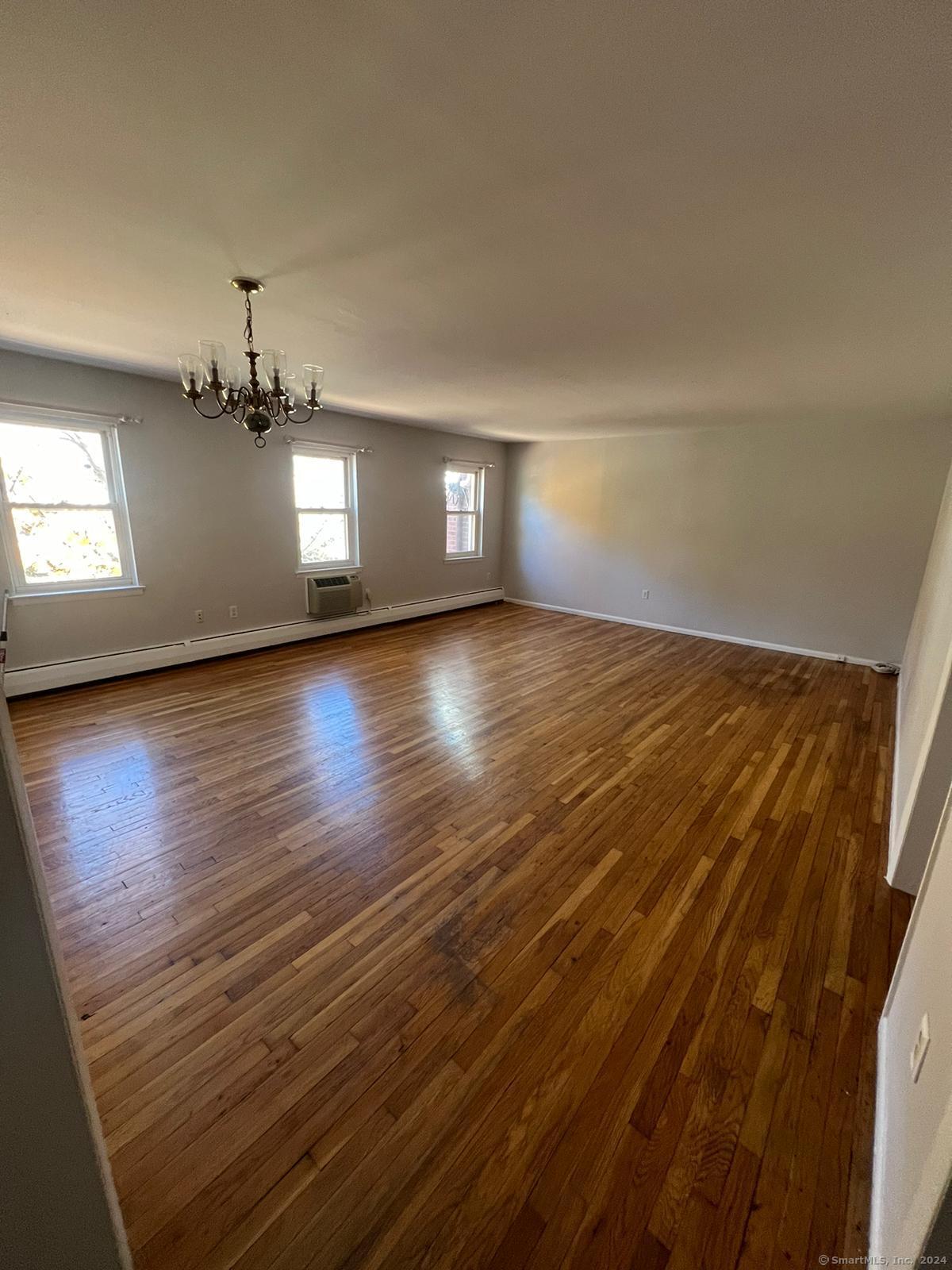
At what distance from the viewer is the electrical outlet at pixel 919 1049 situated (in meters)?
1.01

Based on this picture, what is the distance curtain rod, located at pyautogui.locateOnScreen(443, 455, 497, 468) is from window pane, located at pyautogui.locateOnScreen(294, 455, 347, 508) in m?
1.50

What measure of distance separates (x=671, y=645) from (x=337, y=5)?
18.0ft

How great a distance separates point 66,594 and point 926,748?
532 centimetres

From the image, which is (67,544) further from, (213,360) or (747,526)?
(747,526)

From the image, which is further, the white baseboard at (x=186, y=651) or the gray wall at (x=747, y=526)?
the gray wall at (x=747, y=526)

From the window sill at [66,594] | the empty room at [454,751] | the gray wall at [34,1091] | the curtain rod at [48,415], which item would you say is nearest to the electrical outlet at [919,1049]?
the empty room at [454,751]

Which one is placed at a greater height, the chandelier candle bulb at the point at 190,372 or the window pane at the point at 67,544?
the chandelier candle bulb at the point at 190,372

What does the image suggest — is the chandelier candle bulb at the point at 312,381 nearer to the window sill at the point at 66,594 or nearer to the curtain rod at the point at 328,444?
the curtain rod at the point at 328,444

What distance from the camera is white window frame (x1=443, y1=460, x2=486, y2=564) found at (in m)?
6.54

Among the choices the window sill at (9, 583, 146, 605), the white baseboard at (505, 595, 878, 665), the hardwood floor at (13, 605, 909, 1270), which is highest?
the window sill at (9, 583, 146, 605)

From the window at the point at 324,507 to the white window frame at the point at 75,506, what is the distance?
4.98 feet

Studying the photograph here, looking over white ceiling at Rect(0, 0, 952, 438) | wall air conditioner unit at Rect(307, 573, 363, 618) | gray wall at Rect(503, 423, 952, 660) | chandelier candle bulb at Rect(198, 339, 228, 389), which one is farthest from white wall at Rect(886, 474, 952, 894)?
wall air conditioner unit at Rect(307, 573, 363, 618)

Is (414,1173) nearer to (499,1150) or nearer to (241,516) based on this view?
(499,1150)

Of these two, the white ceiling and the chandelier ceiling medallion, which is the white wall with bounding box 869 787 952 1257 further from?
the chandelier ceiling medallion
